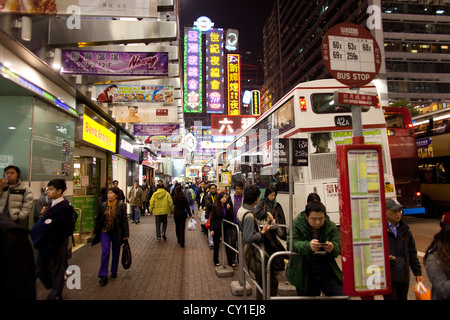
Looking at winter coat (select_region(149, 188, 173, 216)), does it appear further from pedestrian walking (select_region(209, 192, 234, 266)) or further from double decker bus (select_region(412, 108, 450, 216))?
double decker bus (select_region(412, 108, 450, 216))

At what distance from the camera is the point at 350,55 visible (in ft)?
10.8

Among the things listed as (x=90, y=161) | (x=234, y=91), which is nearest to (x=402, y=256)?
(x=90, y=161)

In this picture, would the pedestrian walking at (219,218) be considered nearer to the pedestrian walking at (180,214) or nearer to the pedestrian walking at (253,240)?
the pedestrian walking at (180,214)

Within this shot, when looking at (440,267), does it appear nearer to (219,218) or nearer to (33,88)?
(219,218)

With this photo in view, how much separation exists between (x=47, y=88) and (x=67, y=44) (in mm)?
1142

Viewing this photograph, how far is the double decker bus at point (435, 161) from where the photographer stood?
13.0 meters

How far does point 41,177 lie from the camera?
6480mm

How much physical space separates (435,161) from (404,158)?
13.3 feet

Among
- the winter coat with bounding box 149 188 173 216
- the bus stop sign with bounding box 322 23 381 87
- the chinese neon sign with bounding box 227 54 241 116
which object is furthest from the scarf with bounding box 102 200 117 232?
the chinese neon sign with bounding box 227 54 241 116

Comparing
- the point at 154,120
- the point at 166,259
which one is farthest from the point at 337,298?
the point at 154,120

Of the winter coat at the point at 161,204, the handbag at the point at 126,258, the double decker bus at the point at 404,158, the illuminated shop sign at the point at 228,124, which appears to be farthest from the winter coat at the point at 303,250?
the illuminated shop sign at the point at 228,124

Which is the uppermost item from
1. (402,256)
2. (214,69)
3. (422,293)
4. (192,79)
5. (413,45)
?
(413,45)

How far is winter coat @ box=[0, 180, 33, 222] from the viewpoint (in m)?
4.62

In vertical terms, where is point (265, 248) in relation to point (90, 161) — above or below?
below
